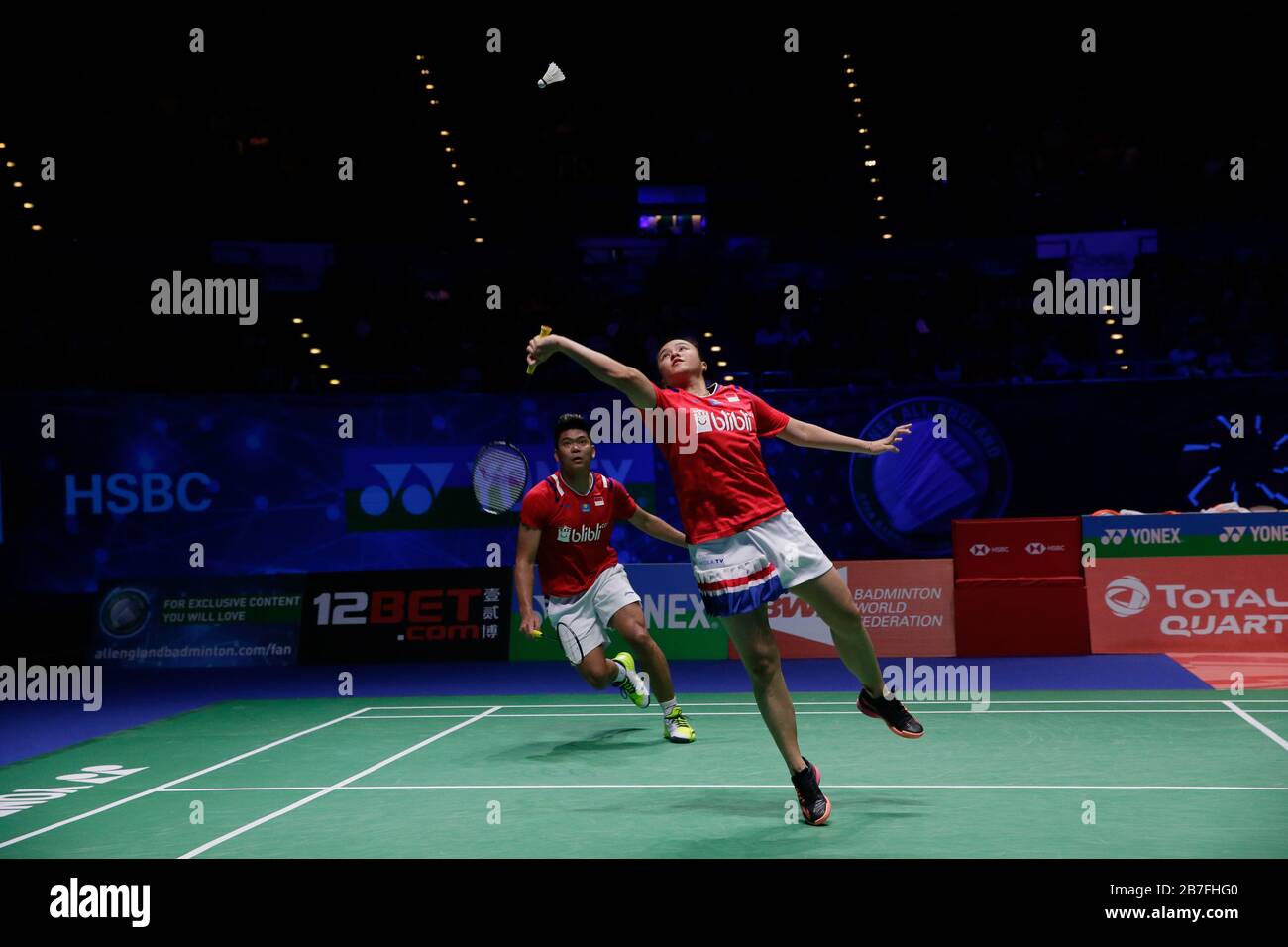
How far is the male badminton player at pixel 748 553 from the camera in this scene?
6.09 metres

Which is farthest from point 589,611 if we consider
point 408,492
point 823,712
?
point 408,492

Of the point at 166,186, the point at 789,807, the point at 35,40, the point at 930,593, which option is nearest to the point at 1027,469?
the point at 930,593

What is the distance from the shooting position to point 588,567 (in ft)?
30.5

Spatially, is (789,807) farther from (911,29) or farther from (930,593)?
(911,29)

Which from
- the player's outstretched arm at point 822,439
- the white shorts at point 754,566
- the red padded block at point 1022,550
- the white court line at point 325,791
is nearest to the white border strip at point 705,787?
the white court line at point 325,791

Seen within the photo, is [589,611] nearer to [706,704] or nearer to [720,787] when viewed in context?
[706,704]

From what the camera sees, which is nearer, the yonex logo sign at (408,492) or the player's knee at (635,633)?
the player's knee at (635,633)

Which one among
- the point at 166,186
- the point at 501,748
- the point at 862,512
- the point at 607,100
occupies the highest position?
the point at 607,100

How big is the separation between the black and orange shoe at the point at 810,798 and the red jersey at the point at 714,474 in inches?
44.9

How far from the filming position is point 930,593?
14188 millimetres

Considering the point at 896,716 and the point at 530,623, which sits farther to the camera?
the point at 530,623

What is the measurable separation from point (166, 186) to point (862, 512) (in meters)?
12.2

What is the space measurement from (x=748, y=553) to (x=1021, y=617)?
856cm

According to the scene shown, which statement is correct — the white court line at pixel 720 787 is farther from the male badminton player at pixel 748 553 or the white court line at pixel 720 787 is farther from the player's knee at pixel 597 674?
the player's knee at pixel 597 674
